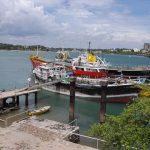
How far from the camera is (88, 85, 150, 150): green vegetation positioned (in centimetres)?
1438

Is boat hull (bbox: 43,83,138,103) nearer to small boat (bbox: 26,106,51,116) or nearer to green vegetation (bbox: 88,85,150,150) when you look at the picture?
small boat (bbox: 26,106,51,116)

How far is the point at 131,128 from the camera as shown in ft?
47.7

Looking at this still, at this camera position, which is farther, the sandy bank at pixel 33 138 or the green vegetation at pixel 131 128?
the sandy bank at pixel 33 138

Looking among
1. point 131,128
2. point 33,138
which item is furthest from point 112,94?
point 131,128

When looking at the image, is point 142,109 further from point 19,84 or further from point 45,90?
point 19,84

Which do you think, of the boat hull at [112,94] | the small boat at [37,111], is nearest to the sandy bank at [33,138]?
the small boat at [37,111]

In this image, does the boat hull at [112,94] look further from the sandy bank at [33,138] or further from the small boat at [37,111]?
the sandy bank at [33,138]

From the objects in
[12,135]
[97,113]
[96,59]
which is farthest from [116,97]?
[12,135]

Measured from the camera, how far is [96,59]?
6669 cm

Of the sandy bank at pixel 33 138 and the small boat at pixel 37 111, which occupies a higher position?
the sandy bank at pixel 33 138

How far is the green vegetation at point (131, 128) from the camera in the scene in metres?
14.4

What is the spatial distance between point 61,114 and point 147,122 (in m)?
31.9

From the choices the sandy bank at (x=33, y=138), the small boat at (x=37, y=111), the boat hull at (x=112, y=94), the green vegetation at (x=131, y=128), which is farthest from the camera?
the boat hull at (x=112, y=94)

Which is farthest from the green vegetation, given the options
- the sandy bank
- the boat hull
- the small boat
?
the boat hull
